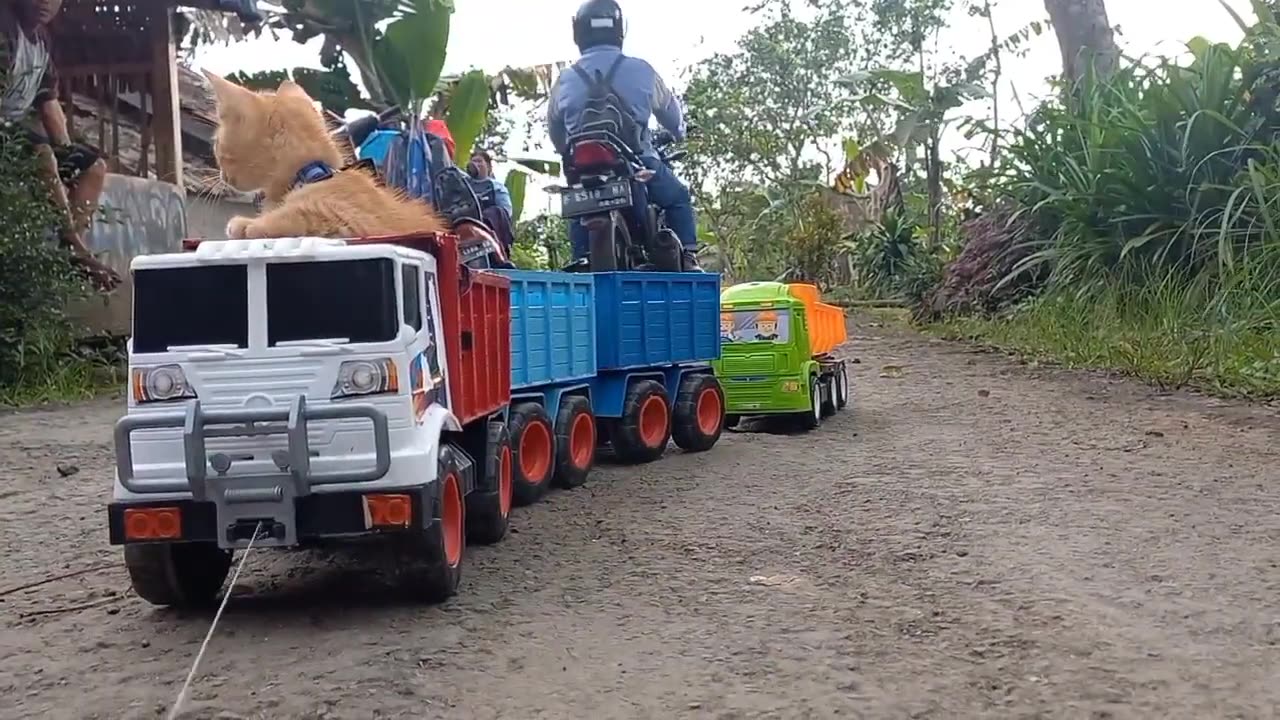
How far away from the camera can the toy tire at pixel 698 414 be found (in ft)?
28.0

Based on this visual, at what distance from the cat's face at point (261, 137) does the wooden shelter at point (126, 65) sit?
8.36 meters

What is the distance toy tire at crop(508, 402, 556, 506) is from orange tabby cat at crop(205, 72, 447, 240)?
1.21 m

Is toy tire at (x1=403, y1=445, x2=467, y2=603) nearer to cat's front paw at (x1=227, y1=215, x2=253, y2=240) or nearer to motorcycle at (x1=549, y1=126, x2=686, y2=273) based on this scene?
cat's front paw at (x1=227, y1=215, x2=253, y2=240)

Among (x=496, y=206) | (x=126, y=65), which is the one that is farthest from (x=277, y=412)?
(x=126, y=65)

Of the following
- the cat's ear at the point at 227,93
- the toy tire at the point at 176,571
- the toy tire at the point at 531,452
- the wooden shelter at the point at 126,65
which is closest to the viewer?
the toy tire at the point at 176,571

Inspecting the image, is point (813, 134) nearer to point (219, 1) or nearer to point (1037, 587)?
point (219, 1)

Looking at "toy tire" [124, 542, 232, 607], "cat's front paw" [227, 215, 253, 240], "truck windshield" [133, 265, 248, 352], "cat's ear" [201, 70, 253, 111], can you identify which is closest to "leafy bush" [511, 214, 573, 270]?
"cat's ear" [201, 70, 253, 111]

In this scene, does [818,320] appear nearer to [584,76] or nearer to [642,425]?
[642,425]

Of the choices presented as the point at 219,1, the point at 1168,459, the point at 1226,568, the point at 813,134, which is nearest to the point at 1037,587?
the point at 1226,568

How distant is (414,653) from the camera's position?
13.6 ft

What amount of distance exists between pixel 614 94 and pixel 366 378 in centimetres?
457

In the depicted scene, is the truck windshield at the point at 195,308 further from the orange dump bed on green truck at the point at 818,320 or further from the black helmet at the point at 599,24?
the orange dump bed on green truck at the point at 818,320

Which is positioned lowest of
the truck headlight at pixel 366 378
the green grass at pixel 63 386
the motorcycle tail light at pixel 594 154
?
the green grass at pixel 63 386

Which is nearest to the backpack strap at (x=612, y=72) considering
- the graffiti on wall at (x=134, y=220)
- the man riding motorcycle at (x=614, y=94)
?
the man riding motorcycle at (x=614, y=94)
